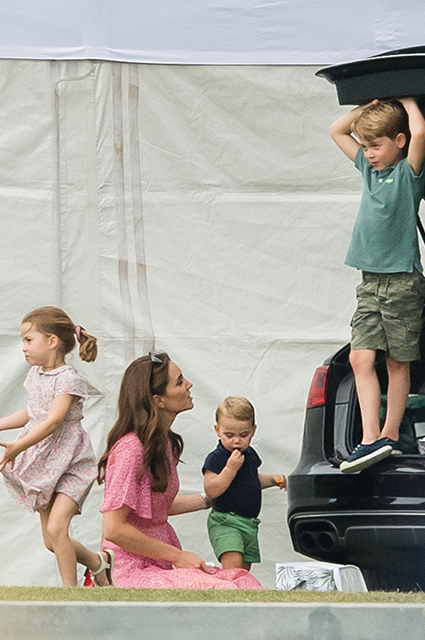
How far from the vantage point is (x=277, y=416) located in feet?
19.2

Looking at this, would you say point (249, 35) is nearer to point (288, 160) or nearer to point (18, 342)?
point (288, 160)

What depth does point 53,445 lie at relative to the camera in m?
4.87

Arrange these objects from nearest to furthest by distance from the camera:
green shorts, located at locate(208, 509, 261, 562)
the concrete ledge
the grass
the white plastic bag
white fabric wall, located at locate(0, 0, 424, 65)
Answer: the concrete ledge, the grass, the white plastic bag, green shorts, located at locate(208, 509, 261, 562), white fabric wall, located at locate(0, 0, 424, 65)

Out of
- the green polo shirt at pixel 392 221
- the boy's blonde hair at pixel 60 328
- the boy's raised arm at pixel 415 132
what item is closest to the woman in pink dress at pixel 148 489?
the boy's blonde hair at pixel 60 328

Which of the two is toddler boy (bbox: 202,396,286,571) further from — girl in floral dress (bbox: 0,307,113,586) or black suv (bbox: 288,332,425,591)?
girl in floral dress (bbox: 0,307,113,586)

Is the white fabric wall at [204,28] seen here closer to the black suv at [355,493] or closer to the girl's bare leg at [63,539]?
the black suv at [355,493]

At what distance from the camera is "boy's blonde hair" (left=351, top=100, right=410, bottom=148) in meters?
4.07

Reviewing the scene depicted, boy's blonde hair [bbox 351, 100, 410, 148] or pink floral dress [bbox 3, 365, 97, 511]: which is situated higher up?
boy's blonde hair [bbox 351, 100, 410, 148]

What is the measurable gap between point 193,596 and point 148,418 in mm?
1552

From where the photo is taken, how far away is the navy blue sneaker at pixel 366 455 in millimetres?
3881

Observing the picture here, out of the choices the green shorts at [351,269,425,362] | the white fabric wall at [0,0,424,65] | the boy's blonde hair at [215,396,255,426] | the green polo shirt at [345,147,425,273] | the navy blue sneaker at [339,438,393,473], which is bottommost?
the boy's blonde hair at [215,396,255,426]

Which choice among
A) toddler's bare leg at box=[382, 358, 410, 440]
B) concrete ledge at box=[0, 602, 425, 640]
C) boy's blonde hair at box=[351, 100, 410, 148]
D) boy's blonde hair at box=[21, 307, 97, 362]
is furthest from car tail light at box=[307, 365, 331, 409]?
concrete ledge at box=[0, 602, 425, 640]

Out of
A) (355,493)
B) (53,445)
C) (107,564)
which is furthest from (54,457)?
(355,493)

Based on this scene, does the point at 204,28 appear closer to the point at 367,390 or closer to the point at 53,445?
the point at 53,445
